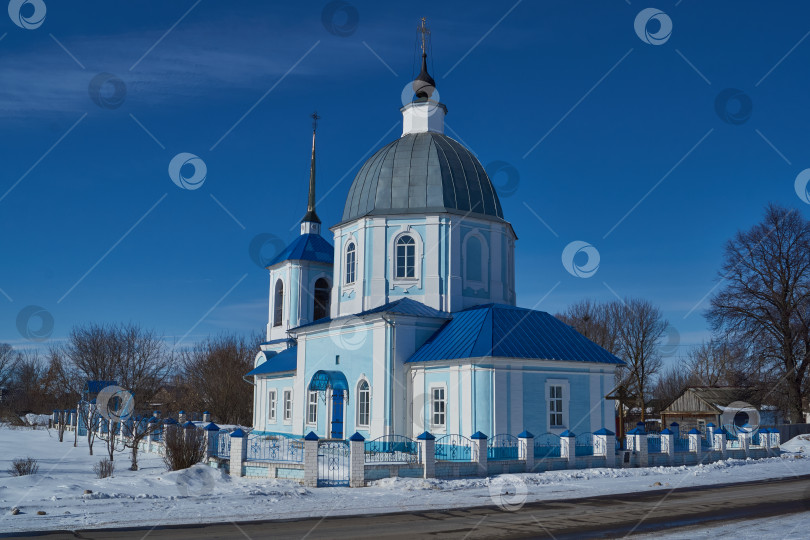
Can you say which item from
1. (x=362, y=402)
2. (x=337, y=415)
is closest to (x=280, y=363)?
(x=337, y=415)

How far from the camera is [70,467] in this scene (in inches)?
861

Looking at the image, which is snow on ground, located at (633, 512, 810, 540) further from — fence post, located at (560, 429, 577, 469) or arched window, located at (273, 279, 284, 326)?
arched window, located at (273, 279, 284, 326)

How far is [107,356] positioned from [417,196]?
87.0 ft

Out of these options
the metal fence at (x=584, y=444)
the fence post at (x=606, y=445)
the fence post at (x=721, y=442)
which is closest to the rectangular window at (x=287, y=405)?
the metal fence at (x=584, y=444)

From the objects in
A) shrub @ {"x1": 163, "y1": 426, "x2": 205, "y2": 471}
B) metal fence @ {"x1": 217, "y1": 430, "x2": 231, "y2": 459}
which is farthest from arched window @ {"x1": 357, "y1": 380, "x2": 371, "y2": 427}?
shrub @ {"x1": 163, "y1": 426, "x2": 205, "y2": 471}

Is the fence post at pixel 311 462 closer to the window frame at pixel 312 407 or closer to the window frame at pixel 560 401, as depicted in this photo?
the window frame at pixel 560 401

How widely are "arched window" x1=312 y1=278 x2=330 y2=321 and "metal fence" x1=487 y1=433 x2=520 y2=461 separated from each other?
15.8 m

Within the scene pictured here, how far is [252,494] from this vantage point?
44.4ft

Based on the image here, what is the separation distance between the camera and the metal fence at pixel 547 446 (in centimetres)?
1877

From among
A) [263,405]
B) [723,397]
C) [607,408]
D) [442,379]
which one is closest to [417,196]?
[442,379]

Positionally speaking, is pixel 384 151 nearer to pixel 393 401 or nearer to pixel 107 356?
pixel 393 401

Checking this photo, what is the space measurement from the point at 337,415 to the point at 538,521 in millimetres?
12802

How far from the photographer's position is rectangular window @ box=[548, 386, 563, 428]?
20.8 meters

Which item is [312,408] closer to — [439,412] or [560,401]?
[439,412]
